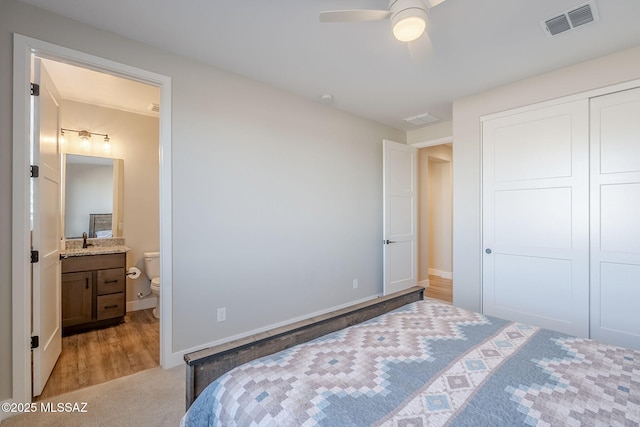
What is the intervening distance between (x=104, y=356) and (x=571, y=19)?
427 centimetres

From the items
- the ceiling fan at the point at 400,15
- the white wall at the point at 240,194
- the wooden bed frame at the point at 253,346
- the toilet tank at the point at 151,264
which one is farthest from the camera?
the toilet tank at the point at 151,264

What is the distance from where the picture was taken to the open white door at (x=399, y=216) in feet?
12.5

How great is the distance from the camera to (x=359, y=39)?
6.89 feet

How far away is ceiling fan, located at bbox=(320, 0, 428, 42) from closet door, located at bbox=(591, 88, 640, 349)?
6.42 ft

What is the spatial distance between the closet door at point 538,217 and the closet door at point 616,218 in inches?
2.4

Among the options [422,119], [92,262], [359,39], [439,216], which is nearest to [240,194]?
[359,39]

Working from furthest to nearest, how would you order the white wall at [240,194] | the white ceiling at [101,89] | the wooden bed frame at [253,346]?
1. the white ceiling at [101,89]
2. the white wall at [240,194]
3. the wooden bed frame at [253,346]

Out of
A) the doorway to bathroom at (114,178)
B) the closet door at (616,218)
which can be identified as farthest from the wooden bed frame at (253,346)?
the closet door at (616,218)

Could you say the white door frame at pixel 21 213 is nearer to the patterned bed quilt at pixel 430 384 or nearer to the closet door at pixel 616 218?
the patterned bed quilt at pixel 430 384

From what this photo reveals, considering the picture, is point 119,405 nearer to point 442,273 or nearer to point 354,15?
point 354,15

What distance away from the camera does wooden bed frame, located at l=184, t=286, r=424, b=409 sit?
1153 millimetres

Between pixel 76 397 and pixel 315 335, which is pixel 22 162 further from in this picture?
pixel 315 335

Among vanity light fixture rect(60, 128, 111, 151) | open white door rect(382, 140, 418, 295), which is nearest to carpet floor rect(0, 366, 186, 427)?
open white door rect(382, 140, 418, 295)

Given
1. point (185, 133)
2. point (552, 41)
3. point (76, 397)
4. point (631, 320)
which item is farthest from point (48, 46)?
point (631, 320)
